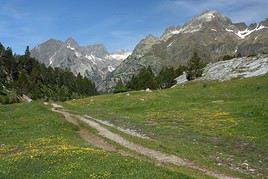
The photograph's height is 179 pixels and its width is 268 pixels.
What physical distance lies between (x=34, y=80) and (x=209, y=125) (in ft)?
412

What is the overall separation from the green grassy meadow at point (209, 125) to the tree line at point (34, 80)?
67.1 metres

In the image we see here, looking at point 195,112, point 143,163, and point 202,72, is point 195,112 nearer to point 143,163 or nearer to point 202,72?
point 143,163

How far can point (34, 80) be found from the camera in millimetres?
161625

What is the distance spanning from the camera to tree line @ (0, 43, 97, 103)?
147 meters

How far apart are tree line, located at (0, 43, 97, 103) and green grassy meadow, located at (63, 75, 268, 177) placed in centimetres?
6714

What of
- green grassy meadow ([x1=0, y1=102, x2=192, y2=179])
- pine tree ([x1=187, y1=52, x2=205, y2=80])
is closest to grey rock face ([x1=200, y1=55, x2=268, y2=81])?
pine tree ([x1=187, y1=52, x2=205, y2=80])

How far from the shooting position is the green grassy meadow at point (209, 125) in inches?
1234

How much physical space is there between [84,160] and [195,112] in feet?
114

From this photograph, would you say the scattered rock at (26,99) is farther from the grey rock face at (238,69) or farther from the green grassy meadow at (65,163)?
the green grassy meadow at (65,163)

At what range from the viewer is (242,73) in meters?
118

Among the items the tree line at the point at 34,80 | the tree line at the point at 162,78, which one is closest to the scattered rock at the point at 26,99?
the tree line at the point at 34,80

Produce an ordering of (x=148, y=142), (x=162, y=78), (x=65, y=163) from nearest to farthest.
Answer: (x=65, y=163) → (x=148, y=142) → (x=162, y=78)

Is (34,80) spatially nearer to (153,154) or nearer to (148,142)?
(148,142)

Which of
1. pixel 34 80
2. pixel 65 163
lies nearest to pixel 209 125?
pixel 65 163
